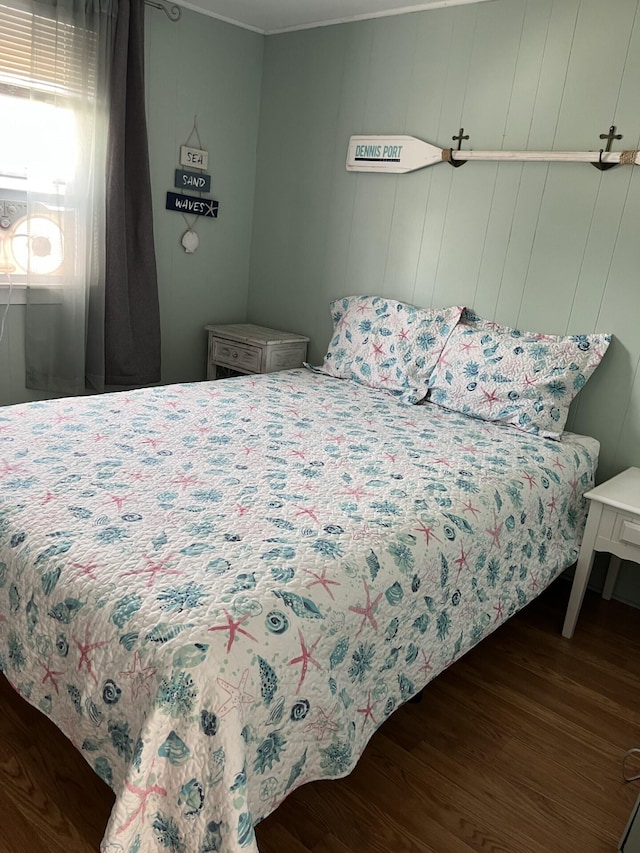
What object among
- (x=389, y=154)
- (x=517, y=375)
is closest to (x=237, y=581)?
(x=517, y=375)

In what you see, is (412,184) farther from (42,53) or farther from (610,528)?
(610,528)

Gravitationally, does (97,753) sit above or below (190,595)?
below

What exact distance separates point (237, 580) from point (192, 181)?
8.85ft

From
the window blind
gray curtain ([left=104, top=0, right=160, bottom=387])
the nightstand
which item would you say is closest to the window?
the window blind

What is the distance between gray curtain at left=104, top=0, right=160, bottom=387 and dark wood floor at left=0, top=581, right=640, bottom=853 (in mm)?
1810

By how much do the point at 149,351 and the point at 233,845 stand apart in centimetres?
266

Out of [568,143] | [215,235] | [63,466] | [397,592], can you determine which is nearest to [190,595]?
[397,592]

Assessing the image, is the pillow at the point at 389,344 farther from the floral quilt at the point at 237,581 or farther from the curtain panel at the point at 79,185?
the curtain panel at the point at 79,185

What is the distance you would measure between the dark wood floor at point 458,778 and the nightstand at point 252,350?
182cm

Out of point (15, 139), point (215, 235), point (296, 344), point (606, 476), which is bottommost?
point (606, 476)

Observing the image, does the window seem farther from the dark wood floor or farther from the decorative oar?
the dark wood floor

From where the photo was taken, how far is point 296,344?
362 cm

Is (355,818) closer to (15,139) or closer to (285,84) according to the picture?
(15,139)

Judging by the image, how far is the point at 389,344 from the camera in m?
3.04
